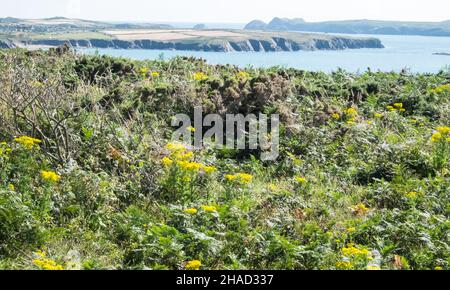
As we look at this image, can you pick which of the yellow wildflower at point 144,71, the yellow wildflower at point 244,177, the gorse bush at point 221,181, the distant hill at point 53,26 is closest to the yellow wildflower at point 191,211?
the gorse bush at point 221,181

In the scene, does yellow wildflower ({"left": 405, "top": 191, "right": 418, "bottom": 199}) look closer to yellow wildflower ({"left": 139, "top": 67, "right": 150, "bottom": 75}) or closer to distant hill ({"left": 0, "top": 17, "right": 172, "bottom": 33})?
yellow wildflower ({"left": 139, "top": 67, "right": 150, "bottom": 75})

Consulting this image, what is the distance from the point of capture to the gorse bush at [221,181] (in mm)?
5488

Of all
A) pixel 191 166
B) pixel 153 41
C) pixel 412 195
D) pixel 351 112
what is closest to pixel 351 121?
pixel 351 112

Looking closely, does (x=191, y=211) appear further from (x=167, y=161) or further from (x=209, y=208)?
(x=167, y=161)

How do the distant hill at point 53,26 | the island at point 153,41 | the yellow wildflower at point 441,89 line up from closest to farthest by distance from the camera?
the yellow wildflower at point 441,89 < the island at point 153,41 < the distant hill at point 53,26

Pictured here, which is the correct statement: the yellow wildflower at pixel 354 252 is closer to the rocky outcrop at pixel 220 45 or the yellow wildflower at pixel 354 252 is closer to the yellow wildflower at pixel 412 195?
the yellow wildflower at pixel 412 195

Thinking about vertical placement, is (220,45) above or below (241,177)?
below

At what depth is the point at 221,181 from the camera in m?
7.68

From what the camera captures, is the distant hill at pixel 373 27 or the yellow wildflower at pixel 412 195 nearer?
the yellow wildflower at pixel 412 195

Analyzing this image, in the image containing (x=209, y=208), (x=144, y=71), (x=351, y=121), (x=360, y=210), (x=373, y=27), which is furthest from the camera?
(x=373, y=27)

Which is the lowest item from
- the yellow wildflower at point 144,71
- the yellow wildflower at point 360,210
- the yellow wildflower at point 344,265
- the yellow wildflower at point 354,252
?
the yellow wildflower at point 360,210

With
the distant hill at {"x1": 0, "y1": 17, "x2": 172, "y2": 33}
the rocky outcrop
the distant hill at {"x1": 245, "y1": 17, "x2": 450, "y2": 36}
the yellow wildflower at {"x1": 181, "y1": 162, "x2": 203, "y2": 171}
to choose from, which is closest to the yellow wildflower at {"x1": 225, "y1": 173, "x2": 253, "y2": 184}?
the yellow wildflower at {"x1": 181, "y1": 162, "x2": 203, "y2": 171}

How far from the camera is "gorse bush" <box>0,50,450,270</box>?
5.49m
